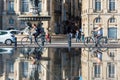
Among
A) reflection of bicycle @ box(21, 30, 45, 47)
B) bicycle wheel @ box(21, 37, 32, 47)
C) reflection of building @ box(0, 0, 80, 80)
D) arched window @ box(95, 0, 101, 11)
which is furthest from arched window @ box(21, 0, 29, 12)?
bicycle wheel @ box(21, 37, 32, 47)

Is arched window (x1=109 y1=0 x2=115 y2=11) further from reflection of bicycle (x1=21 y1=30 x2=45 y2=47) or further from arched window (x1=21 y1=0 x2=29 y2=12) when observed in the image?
reflection of bicycle (x1=21 y1=30 x2=45 y2=47)

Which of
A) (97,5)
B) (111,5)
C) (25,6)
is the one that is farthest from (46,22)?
(111,5)

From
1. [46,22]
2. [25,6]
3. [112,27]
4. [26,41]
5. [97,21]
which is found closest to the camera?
[26,41]

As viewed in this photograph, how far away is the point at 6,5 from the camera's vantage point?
8225 centimetres

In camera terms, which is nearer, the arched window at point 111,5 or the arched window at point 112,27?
the arched window at point 112,27

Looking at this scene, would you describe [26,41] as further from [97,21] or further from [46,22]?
[46,22]

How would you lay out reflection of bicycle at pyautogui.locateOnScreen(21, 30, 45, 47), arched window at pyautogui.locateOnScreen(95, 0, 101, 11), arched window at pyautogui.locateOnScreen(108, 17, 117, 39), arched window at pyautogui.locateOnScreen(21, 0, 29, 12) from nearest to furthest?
reflection of bicycle at pyautogui.locateOnScreen(21, 30, 45, 47)
arched window at pyautogui.locateOnScreen(108, 17, 117, 39)
arched window at pyautogui.locateOnScreen(95, 0, 101, 11)
arched window at pyautogui.locateOnScreen(21, 0, 29, 12)

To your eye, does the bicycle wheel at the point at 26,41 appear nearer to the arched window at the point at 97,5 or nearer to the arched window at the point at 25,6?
the arched window at the point at 97,5

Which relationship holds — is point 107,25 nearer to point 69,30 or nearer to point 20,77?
point 69,30

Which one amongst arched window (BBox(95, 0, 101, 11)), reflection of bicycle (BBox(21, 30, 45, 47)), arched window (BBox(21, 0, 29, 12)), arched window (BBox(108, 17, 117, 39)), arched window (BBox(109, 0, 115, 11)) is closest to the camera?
reflection of bicycle (BBox(21, 30, 45, 47))

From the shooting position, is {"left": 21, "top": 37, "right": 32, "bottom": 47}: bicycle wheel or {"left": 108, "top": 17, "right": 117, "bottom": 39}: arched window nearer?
{"left": 21, "top": 37, "right": 32, "bottom": 47}: bicycle wheel

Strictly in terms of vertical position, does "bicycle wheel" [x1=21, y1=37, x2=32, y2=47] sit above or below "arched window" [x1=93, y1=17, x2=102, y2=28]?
below

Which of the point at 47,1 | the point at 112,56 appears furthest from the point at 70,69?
the point at 47,1

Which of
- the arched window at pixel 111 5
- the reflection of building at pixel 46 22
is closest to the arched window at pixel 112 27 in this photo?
the arched window at pixel 111 5
